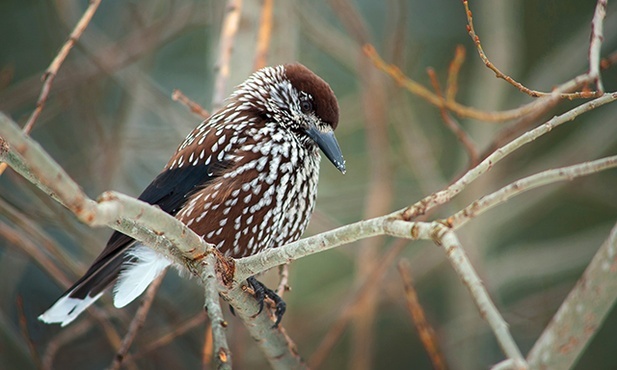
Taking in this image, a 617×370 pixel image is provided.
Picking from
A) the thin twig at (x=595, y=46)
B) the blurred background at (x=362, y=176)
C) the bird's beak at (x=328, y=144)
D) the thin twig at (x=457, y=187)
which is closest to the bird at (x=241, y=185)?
the bird's beak at (x=328, y=144)

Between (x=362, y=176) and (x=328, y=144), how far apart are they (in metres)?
3.40

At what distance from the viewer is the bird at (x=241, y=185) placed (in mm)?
3887

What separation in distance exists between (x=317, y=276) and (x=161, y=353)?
2.08 m

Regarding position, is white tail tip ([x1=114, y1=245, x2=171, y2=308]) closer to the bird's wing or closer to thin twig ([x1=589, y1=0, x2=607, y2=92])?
the bird's wing

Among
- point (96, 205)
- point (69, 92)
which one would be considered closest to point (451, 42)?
point (69, 92)

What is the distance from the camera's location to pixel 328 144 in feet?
13.4

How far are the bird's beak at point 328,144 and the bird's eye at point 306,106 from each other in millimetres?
125

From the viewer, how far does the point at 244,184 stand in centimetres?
389

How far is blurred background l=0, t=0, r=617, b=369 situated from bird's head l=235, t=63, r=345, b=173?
960mm

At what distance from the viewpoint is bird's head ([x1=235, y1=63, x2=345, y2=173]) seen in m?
4.20

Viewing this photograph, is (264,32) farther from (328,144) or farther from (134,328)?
(134,328)

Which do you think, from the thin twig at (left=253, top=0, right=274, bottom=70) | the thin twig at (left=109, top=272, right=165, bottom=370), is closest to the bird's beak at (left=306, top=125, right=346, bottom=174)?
the thin twig at (left=253, top=0, right=274, bottom=70)

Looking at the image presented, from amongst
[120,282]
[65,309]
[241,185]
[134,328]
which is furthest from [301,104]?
[65,309]

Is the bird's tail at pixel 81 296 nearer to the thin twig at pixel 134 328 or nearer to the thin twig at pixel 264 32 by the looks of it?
the thin twig at pixel 134 328
